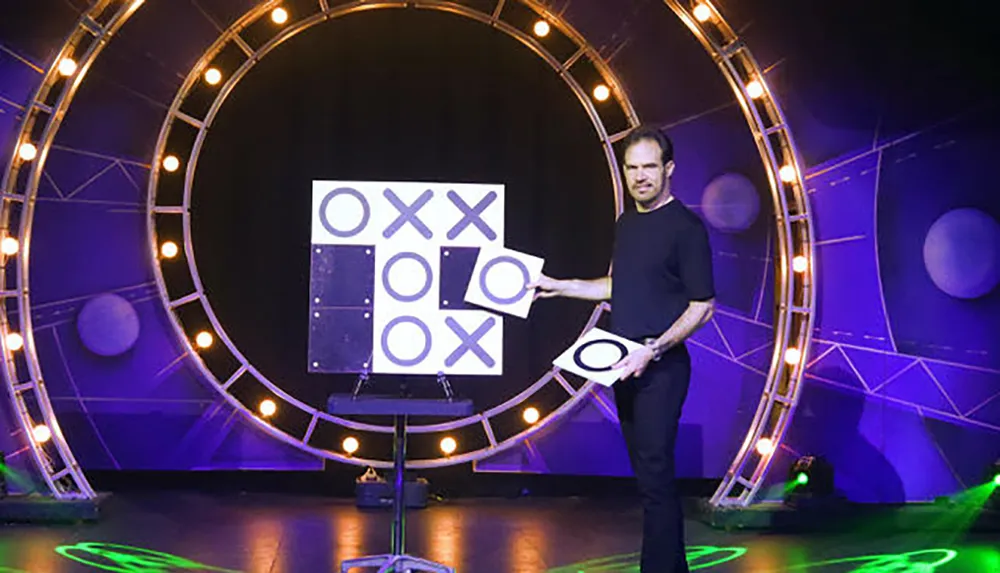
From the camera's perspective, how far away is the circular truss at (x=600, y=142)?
15.0 feet

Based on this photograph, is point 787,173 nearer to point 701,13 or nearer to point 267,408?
point 701,13

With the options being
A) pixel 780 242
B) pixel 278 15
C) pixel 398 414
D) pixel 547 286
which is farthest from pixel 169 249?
pixel 780 242

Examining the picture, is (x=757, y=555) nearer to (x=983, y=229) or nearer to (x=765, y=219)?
(x=765, y=219)

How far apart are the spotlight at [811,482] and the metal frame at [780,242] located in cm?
20

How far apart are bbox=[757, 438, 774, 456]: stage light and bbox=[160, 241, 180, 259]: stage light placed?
9.78 feet

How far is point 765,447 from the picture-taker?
4.78m

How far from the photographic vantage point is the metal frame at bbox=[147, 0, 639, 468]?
4.96 meters

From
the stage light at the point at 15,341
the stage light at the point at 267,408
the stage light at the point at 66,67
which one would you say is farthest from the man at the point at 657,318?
the stage light at the point at 15,341

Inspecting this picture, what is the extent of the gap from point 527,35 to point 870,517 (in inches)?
113

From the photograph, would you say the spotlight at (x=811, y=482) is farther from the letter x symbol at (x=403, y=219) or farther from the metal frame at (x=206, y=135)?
the letter x symbol at (x=403, y=219)

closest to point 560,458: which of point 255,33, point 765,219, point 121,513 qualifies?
point 765,219

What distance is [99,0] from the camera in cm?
459

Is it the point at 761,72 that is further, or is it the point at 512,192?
the point at 512,192

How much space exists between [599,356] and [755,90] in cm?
217
